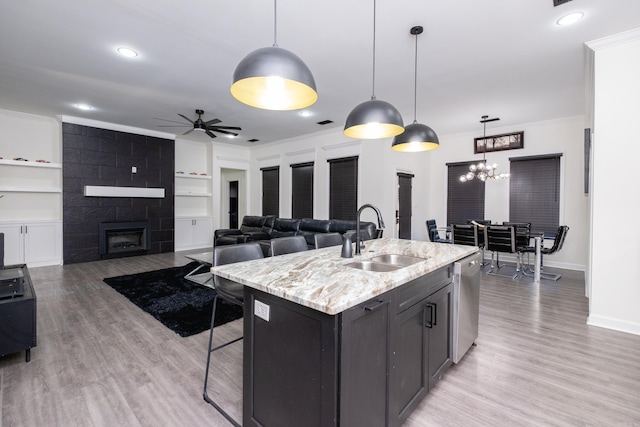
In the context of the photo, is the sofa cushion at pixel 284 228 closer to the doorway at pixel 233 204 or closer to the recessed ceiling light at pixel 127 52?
the doorway at pixel 233 204

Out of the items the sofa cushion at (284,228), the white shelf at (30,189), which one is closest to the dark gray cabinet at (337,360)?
the sofa cushion at (284,228)

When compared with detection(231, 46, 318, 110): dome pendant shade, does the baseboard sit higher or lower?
lower

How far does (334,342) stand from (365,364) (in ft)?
0.83

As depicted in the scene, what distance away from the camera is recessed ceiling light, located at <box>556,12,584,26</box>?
2555 millimetres

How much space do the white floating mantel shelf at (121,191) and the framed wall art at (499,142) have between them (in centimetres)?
734

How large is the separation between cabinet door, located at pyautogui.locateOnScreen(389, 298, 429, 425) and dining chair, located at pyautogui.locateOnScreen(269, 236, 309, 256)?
4.08 ft

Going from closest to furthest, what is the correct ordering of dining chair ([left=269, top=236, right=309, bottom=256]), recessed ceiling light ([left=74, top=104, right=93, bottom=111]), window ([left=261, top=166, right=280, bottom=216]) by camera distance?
dining chair ([left=269, top=236, right=309, bottom=256]) → recessed ceiling light ([left=74, top=104, right=93, bottom=111]) → window ([left=261, top=166, right=280, bottom=216])

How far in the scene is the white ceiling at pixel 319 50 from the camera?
255cm

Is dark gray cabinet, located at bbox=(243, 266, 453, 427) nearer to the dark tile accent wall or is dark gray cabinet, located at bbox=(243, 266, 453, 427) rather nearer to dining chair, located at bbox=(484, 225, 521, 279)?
dining chair, located at bbox=(484, 225, 521, 279)

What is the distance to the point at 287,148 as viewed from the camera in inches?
307

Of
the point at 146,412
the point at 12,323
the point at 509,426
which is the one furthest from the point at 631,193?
the point at 12,323

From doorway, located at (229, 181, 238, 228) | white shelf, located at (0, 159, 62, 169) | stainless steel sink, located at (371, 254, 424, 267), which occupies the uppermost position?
white shelf, located at (0, 159, 62, 169)

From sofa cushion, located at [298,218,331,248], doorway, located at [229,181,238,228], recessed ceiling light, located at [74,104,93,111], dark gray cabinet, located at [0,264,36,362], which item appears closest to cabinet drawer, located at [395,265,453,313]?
dark gray cabinet, located at [0,264,36,362]

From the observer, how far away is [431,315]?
1.85 m
